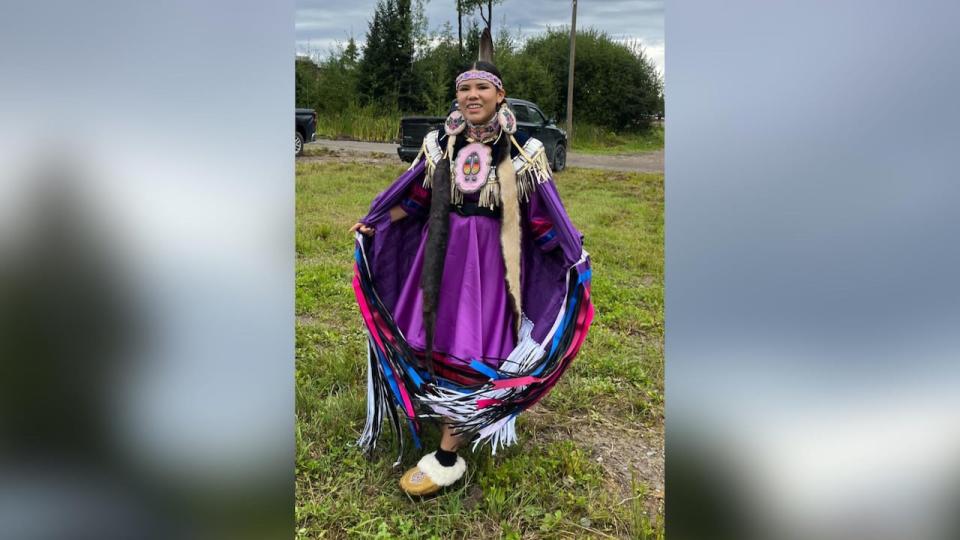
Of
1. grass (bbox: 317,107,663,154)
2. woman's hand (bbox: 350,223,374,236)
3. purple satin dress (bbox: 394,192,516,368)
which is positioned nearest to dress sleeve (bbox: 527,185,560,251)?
purple satin dress (bbox: 394,192,516,368)

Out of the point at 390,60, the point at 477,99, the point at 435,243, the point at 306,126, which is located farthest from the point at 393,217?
the point at 306,126

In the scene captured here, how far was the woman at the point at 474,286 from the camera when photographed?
2021mm

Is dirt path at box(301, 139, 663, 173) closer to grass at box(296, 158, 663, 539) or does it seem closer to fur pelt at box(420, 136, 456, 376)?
grass at box(296, 158, 663, 539)

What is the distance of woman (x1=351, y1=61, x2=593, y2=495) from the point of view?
2021mm

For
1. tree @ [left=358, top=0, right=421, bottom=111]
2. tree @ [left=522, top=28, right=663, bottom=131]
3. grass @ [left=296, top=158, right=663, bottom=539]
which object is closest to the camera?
grass @ [left=296, top=158, right=663, bottom=539]

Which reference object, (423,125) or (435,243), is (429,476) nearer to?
(435,243)

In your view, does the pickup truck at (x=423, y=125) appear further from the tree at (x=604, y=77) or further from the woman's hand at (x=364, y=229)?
the woman's hand at (x=364, y=229)

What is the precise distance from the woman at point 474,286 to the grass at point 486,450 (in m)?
0.15

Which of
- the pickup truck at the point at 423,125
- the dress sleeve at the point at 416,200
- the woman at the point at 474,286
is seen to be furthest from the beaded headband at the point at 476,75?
the pickup truck at the point at 423,125

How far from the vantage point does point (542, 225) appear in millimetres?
2148

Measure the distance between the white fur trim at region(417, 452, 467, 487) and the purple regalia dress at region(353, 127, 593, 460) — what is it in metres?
0.10

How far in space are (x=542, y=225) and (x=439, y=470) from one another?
928 millimetres
